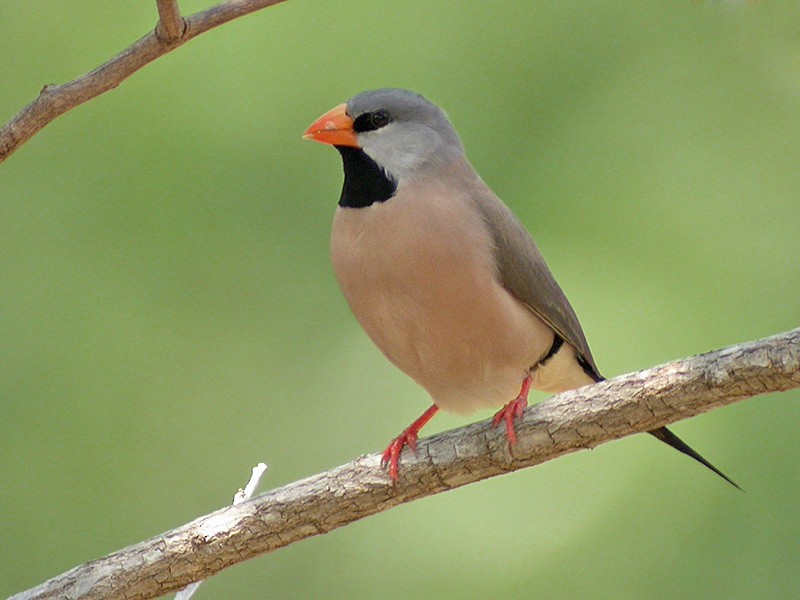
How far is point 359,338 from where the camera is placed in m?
6.75

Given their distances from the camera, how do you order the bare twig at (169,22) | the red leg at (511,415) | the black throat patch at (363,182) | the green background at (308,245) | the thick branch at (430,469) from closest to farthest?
the bare twig at (169,22) → the thick branch at (430,469) → the red leg at (511,415) → the black throat patch at (363,182) → the green background at (308,245)

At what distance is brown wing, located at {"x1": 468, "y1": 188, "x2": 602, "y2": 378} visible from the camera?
3635 millimetres

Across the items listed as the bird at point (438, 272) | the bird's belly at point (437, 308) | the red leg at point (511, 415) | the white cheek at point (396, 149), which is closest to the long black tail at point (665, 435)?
the bird at point (438, 272)

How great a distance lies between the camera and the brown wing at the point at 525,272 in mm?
3635

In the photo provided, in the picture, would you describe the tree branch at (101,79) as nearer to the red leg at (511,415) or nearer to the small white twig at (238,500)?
the small white twig at (238,500)

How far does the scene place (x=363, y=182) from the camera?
366 centimetres

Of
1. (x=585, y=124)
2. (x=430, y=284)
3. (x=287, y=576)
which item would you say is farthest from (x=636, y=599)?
(x=430, y=284)

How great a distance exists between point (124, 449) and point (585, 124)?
3.35 metres

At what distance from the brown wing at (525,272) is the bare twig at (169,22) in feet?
4.33

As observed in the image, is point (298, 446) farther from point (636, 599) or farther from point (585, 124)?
point (585, 124)

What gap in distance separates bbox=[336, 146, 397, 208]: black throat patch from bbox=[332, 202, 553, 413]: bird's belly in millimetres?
120

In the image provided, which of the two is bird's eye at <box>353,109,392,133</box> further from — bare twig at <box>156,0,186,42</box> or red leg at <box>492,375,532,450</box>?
bare twig at <box>156,0,186,42</box>

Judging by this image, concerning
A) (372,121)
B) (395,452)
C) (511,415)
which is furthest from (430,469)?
(372,121)

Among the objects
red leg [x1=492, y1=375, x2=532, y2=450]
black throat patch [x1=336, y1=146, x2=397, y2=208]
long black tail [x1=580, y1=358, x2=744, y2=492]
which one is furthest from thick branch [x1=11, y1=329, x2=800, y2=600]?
black throat patch [x1=336, y1=146, x2=397, y2=208]
